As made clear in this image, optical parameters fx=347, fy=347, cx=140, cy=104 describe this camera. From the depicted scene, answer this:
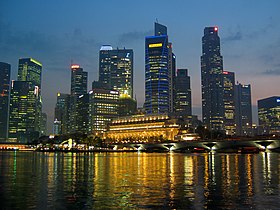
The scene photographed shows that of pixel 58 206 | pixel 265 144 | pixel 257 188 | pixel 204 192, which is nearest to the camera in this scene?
pixel 58 206

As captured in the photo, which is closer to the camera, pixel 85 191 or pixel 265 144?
pixel 85 191

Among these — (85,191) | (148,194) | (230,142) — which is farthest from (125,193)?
(230,142)

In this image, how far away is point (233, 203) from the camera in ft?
82.0

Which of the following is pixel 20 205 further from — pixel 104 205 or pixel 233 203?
pixel 233 203

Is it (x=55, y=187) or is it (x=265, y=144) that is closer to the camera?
(x=55, y=187)

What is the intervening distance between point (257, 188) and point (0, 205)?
22.9 metres

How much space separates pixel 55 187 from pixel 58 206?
1112cm

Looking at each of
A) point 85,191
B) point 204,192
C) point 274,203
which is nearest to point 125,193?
point 85,191

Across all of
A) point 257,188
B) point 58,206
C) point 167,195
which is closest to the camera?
point 58,206

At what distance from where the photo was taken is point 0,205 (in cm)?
2444

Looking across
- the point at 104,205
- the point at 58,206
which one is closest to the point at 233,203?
the point at 104,205

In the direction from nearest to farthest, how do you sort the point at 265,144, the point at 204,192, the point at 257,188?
1. the point at 204,192
2. the point at 257,188
3. the point at 265,144

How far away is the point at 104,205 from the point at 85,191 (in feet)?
25.6

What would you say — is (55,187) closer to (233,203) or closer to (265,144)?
(233,203)
